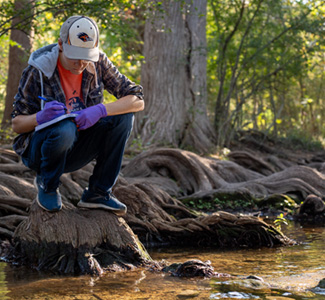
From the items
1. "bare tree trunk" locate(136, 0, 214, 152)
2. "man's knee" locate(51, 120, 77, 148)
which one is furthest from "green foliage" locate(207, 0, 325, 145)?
"man's knee" locate(51, 120, 77, 148)

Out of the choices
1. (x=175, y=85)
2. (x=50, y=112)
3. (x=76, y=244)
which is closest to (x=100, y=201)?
(x=76, y=244)

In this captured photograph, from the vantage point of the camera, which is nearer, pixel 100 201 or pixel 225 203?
pixel 100 201

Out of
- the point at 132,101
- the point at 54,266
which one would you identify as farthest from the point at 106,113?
the point at 54,266

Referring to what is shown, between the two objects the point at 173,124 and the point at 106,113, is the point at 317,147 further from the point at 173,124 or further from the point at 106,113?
the point at 106,113

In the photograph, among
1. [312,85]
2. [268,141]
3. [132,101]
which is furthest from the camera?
[312,85]

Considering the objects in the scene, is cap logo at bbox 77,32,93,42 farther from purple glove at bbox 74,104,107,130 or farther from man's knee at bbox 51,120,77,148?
man's knee at bbox 51,120,77,148

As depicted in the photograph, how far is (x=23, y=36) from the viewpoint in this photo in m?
13.4

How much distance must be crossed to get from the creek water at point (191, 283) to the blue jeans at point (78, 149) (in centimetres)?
78

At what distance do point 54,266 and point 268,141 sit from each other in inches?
524

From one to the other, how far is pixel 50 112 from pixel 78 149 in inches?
20.2

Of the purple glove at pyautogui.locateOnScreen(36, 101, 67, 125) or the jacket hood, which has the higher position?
the jacket hood

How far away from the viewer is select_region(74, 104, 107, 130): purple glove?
4.04 m

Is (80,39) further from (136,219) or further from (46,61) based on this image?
(136,219)

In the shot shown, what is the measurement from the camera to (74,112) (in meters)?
4.19
